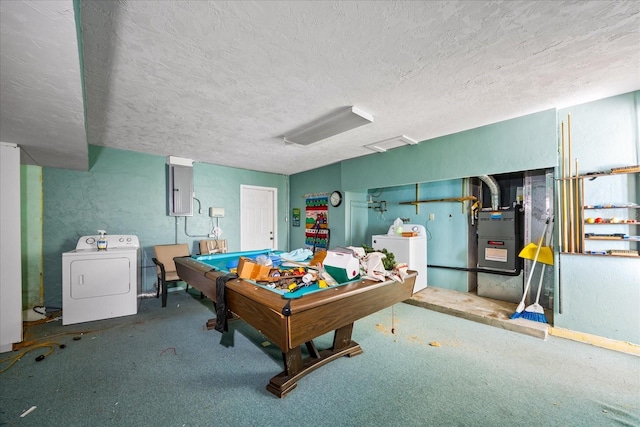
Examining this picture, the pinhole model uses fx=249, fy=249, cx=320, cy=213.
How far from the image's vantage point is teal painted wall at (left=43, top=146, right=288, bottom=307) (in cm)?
354

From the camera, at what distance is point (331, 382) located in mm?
1913

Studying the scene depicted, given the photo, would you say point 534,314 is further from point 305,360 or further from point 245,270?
point 245,270

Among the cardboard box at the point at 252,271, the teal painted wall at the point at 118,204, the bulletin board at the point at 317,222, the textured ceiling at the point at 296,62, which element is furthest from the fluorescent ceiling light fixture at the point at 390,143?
the teal painted wall at the point at 118,204

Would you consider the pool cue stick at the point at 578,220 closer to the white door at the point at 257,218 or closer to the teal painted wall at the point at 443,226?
the teal painted wall at the point at 443,226

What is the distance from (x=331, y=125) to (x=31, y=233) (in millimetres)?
4270

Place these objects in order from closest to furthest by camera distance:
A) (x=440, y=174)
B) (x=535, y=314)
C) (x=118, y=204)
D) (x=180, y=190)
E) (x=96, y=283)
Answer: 1. (x=535, y=314)
2. (x=96, y=283)
3. (x=440, y=174)
4. (x=118, y=204)
5. (x=180, y=190)

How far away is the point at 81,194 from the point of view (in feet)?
12.2

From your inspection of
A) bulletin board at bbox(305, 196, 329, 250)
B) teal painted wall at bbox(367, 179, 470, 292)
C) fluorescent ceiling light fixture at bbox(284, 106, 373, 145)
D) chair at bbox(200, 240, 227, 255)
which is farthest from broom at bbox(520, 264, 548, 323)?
chair at bbox(200, 240, 227, 255)

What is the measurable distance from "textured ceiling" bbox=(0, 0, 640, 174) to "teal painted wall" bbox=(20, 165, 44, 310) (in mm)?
656

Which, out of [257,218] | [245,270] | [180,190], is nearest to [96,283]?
[180,190]

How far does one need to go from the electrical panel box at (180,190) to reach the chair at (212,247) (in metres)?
0.59

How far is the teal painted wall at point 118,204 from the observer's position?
3545 millimetres

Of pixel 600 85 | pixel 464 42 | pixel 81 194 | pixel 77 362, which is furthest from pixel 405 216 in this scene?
pixel 81 194

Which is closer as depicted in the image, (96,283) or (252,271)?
(252,271)
